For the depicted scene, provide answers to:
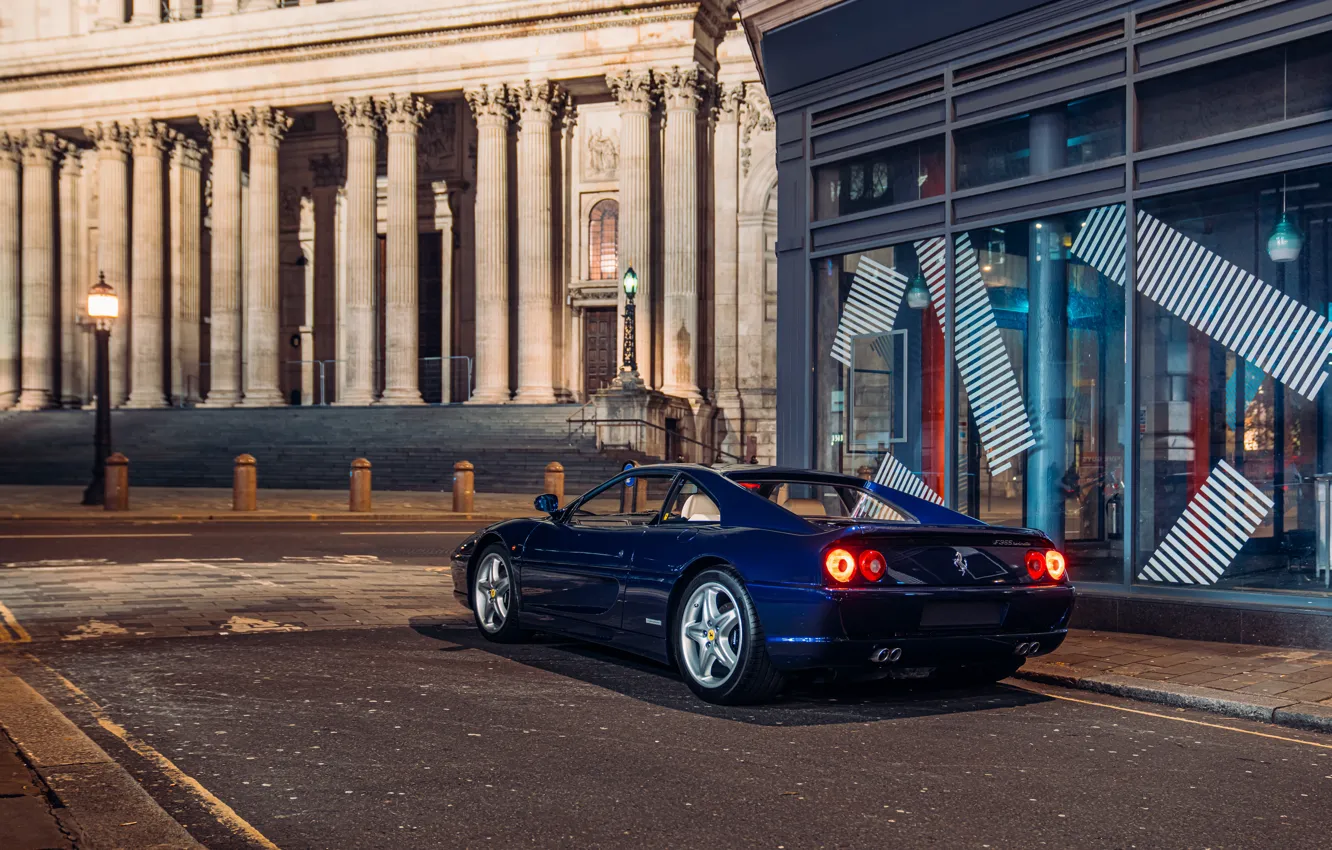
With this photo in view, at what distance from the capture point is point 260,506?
951 inches

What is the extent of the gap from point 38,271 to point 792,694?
46272 mm

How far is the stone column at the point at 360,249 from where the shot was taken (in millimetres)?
41000

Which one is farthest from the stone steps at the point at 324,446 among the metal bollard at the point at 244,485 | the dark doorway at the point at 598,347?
the metal bollard at the point at 244,485

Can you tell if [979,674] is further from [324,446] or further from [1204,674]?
[324,446]

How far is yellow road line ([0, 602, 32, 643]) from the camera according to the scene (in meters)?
8.68

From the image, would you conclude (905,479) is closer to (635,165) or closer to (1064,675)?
(1064,675)

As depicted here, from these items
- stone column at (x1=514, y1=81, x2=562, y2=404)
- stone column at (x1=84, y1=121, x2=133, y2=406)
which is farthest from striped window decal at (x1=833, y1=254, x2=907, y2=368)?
stone column at (x1=84, y1=121, x2=133, y2=406)

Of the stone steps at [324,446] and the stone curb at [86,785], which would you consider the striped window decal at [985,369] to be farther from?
the stone steps at [324,446]

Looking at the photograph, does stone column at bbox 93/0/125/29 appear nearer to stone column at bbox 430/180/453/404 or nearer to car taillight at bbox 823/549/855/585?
stone column at bbox 430/180/453/404

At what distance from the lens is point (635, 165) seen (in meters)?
38.2

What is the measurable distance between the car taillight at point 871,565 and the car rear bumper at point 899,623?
66 mm

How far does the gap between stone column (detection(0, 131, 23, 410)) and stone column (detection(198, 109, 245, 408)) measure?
8430 mm

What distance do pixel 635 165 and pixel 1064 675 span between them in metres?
32.2

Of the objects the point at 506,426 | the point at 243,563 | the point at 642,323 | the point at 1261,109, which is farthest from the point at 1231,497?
the point at 642,323
